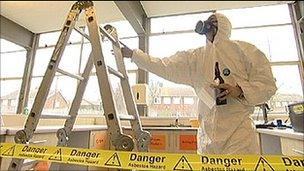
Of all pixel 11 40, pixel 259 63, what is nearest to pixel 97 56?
pixel 259 63

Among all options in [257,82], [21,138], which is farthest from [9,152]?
[257,82]

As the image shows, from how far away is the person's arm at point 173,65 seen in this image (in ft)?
4.41

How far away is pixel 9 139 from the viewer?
1225 millimetres

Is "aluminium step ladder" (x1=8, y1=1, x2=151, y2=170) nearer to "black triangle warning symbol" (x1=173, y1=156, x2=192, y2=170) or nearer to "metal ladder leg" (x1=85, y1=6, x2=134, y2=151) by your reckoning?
"metal ladder leg" (x1=85, y1=6, x2=134, y2=151)

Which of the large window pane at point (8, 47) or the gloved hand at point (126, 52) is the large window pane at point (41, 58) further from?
the gloved hand at point (126, 52)

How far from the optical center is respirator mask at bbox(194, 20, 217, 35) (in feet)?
4.65

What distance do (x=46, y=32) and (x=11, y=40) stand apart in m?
0.77


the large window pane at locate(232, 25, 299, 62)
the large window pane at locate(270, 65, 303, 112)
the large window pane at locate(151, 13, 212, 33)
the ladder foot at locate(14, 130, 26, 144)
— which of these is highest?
the large window pane at locate(151, 13, 212, 33)

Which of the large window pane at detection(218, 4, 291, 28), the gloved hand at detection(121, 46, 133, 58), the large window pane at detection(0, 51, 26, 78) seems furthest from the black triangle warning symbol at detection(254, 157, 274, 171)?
the large window pane at detection(0, 51, 26, 78)

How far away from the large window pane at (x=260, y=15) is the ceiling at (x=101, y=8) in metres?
0.13

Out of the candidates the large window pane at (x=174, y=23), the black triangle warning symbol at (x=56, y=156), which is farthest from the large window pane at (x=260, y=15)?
the black triangle warning symbol at (x=56, y=156)

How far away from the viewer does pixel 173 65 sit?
4.54ft

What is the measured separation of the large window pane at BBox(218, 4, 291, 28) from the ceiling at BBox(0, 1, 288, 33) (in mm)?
132

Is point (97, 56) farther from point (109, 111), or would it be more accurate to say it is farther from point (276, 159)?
point (276, 159)
